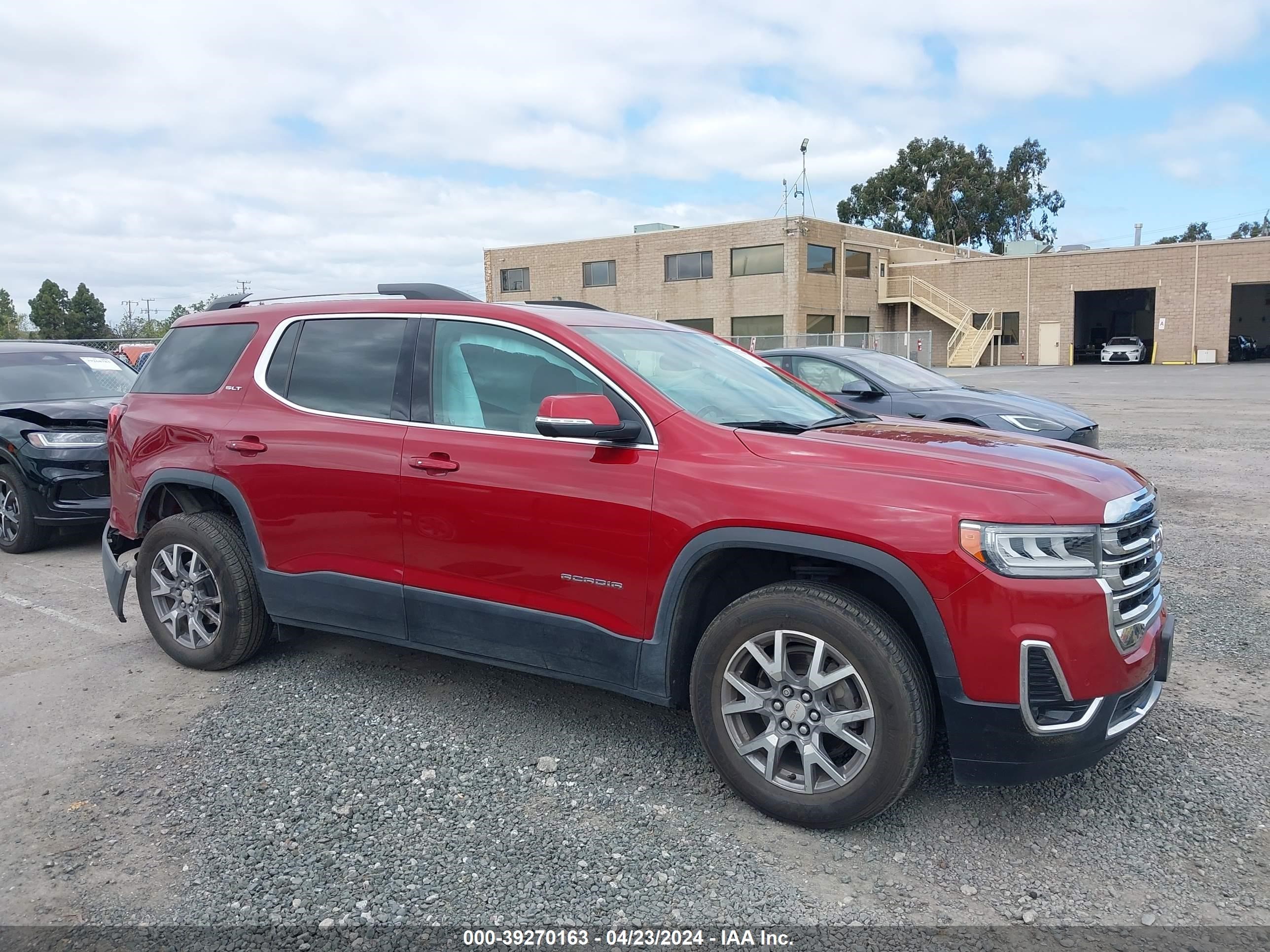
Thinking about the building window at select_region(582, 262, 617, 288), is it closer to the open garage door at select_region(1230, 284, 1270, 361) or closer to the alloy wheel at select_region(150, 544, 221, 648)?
the open garage door at select_region(1230, 284, 1270, 361)

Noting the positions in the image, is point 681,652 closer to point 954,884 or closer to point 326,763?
point 954,884

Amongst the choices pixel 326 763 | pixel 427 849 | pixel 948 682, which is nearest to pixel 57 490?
pixel 326 763

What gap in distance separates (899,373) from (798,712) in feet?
24.1

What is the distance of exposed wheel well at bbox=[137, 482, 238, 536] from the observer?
4918 millimetres

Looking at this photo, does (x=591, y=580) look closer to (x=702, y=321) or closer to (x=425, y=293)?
(x=425, y=293)

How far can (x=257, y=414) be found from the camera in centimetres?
462

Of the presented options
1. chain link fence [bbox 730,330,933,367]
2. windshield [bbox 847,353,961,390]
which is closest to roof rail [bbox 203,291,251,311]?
windshield [bbox 847,353,961,390]

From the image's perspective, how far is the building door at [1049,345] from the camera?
45.7 m

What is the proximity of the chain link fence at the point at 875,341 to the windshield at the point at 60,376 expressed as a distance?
2685cm

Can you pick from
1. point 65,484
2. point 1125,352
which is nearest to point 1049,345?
point 1125,352

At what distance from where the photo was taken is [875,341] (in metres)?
36.8

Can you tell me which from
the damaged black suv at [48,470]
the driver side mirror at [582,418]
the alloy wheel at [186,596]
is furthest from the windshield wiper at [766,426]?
the damaged black suv at [48,470]

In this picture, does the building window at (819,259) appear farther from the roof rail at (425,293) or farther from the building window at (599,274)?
the roof rail at (425,293)

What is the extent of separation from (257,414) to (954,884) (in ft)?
11.9
